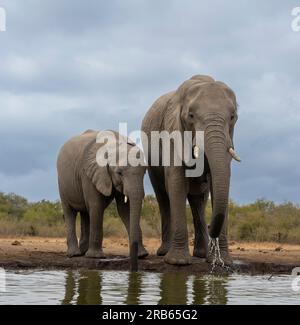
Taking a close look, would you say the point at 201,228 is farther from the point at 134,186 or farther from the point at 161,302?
the point at 161,302

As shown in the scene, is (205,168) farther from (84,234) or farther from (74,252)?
(84,234)

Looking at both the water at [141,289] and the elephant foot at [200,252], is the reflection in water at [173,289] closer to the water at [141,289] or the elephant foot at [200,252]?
the water at [141,289]

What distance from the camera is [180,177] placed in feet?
40.8

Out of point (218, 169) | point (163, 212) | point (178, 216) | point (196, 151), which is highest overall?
point (196, 151)

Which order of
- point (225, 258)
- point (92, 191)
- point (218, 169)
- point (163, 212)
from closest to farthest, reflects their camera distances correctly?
1. point (218, 169)
2. point (225, 258)
3. point (92, 191)
4. point (163, 212)

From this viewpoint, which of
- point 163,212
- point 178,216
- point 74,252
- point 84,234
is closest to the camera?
point 178,216

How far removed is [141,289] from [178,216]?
114 inches

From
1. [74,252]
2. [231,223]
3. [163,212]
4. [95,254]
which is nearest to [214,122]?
[163,212]

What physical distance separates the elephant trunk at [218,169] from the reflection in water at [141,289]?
2.86 feet

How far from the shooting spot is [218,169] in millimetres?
11133

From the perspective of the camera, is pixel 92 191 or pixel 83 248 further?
pixel 83 248

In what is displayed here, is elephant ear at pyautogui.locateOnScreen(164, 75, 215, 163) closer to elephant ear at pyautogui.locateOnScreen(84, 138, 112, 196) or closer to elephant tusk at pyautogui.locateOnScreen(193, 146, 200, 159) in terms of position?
elephant tusk at pyautogui.locateOnScreen(193, 146, 200, 159)

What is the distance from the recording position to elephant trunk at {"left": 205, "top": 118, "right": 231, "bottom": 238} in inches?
436
